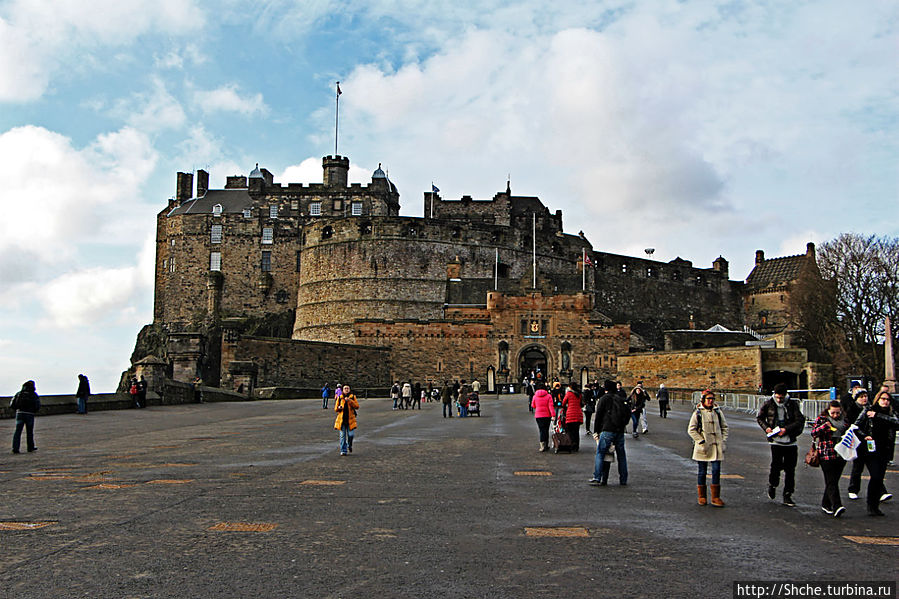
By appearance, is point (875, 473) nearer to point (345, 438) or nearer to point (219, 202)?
point (345, 438)

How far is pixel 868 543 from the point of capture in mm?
5730

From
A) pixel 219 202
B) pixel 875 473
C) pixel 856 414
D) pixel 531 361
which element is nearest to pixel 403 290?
pixel 531 361

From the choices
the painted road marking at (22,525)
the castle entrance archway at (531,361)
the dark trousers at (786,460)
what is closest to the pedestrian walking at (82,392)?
the painted road marking at (22,525)

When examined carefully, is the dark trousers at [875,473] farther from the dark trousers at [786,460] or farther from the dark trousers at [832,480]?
the dark trousers at [786,460]

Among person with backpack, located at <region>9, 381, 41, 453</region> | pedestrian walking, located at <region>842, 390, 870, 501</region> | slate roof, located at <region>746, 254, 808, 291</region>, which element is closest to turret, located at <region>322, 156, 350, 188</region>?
slate roof, located at <region>746, 254, 808, 291</region>

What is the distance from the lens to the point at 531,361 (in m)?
46.9

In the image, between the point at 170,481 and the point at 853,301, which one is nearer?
the point at 170,481

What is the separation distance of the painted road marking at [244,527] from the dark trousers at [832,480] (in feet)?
15.5

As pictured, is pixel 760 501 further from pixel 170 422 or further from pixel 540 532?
pixel 170 422

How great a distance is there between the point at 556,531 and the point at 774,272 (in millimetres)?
66998

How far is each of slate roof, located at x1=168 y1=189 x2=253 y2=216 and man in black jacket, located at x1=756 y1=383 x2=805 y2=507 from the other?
5247 cm

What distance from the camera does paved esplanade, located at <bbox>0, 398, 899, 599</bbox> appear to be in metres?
4.54

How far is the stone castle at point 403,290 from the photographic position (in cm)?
4519

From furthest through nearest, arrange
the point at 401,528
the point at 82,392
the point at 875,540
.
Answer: the point at 82,392 → the point at 401,528 → the point at 875,540
